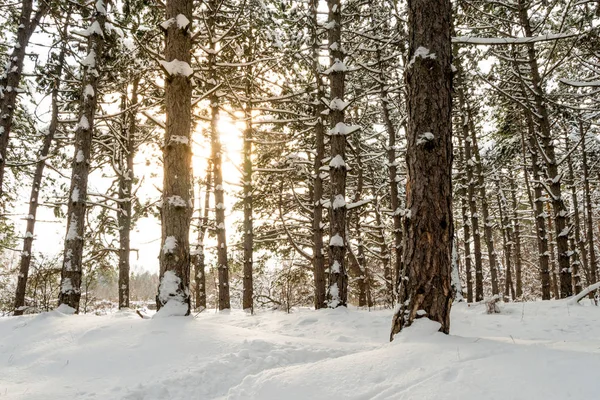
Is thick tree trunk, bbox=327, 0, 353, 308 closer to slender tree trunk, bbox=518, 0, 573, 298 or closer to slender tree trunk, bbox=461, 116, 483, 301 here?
slender tree trunk, bbox=518, 0, 573, 298

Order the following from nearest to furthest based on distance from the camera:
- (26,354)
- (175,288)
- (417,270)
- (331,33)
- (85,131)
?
1. (417,270)
2. (26,354)
3. (175,288)
4. (85,131)
5. (331,33)

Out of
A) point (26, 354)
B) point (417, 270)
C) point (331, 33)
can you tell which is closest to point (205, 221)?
point (331, 33)

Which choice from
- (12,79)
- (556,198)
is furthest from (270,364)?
(556,198)

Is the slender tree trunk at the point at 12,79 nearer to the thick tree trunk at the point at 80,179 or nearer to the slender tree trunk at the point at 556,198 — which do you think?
the thick tree trunk at the point at 80,179

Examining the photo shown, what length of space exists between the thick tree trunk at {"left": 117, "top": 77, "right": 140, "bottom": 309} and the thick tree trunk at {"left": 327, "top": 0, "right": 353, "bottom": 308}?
6752 millimetres

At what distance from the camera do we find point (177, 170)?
5355 millimetres

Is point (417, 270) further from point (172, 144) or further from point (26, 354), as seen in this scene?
point (26, 354)

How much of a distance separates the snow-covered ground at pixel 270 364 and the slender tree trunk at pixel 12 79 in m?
4.68

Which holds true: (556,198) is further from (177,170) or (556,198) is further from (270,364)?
(177,170)

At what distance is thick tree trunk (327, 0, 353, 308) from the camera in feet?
25.5

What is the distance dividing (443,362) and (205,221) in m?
13.9

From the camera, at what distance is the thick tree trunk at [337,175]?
25.5 feet

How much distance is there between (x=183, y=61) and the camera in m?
5.60

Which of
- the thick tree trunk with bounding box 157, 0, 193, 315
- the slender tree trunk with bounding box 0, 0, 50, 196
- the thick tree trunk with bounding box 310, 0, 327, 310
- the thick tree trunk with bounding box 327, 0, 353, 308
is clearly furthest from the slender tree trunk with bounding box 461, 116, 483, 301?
the slender tree trunk with bounding box 0, 0, 50, 196
